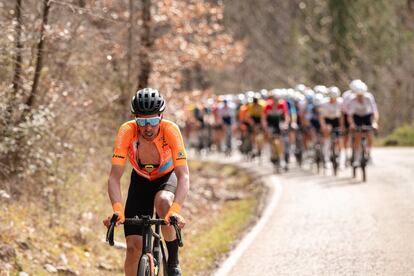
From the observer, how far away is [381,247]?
35.4 ft

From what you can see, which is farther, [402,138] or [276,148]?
[402,138]

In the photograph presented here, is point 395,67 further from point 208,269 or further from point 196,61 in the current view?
point 208,269

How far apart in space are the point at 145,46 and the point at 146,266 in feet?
40.8

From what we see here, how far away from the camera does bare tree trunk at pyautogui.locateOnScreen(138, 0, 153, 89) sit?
18.1m

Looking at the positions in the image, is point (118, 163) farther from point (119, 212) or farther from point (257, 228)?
point (257, 228)

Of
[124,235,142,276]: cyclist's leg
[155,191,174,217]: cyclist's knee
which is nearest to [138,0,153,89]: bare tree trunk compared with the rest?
[155,191,174,217]: cyclist's knee

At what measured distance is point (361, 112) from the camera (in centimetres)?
1970

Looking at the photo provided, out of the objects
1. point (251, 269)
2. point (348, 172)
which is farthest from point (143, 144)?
point (348, 172)

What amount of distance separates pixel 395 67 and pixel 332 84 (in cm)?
628

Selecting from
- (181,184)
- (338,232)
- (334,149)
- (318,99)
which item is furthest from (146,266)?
(318,99)

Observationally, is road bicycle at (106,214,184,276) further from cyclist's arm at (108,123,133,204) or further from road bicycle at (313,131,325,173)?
road bicycle at (313,131,325,173)

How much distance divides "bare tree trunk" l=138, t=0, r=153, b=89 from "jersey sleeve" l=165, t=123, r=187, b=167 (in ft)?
34.1

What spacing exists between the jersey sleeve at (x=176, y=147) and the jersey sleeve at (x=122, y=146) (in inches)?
13.0

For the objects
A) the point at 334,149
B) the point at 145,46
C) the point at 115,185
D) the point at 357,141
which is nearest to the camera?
the point at 115,185
